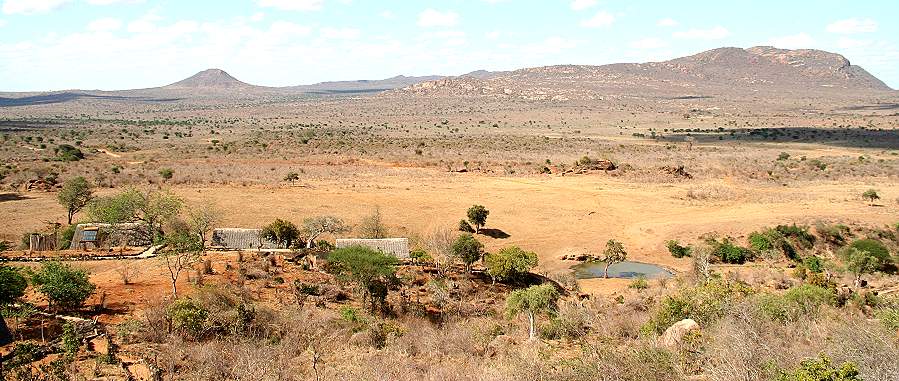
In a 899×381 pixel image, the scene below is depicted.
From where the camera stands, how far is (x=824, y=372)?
27.8 ft

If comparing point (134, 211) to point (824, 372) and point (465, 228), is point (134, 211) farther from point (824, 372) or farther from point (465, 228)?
point (824, 372)

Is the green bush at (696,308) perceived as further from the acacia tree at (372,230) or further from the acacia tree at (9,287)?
the acacia tree at (372,230)

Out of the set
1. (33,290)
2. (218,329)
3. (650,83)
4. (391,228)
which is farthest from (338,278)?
(650,83)

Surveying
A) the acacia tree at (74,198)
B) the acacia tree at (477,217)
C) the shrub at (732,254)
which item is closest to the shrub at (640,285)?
the shrub at (732,254)

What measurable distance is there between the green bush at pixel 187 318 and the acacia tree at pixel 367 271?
236 inches

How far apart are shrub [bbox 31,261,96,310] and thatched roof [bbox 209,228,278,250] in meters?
10.2

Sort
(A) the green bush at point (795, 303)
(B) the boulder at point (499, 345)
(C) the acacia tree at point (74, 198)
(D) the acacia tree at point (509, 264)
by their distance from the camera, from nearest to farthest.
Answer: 1. (B) the boulder at point (499, 345)
2. (A) the green bush at point (795, 303)
3. (D) the acacia tree at point (509, 264)
4. (C) the acacia tree at point (74, 198)

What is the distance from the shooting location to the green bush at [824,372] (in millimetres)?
8453

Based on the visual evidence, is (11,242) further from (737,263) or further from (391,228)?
(737,263)

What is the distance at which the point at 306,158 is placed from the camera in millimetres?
64000

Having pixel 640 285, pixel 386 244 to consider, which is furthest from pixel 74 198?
pixel 640 285

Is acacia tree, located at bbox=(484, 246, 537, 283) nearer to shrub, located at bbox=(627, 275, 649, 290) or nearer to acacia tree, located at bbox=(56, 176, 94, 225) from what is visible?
shrub, located at bbox=(627, 275, 649, 290)

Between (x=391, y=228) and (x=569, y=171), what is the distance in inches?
1038


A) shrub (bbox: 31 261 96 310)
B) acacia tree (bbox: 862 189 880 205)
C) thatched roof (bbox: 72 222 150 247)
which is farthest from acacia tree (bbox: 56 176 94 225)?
acacia tree (bbox: 862 189 880 205)
